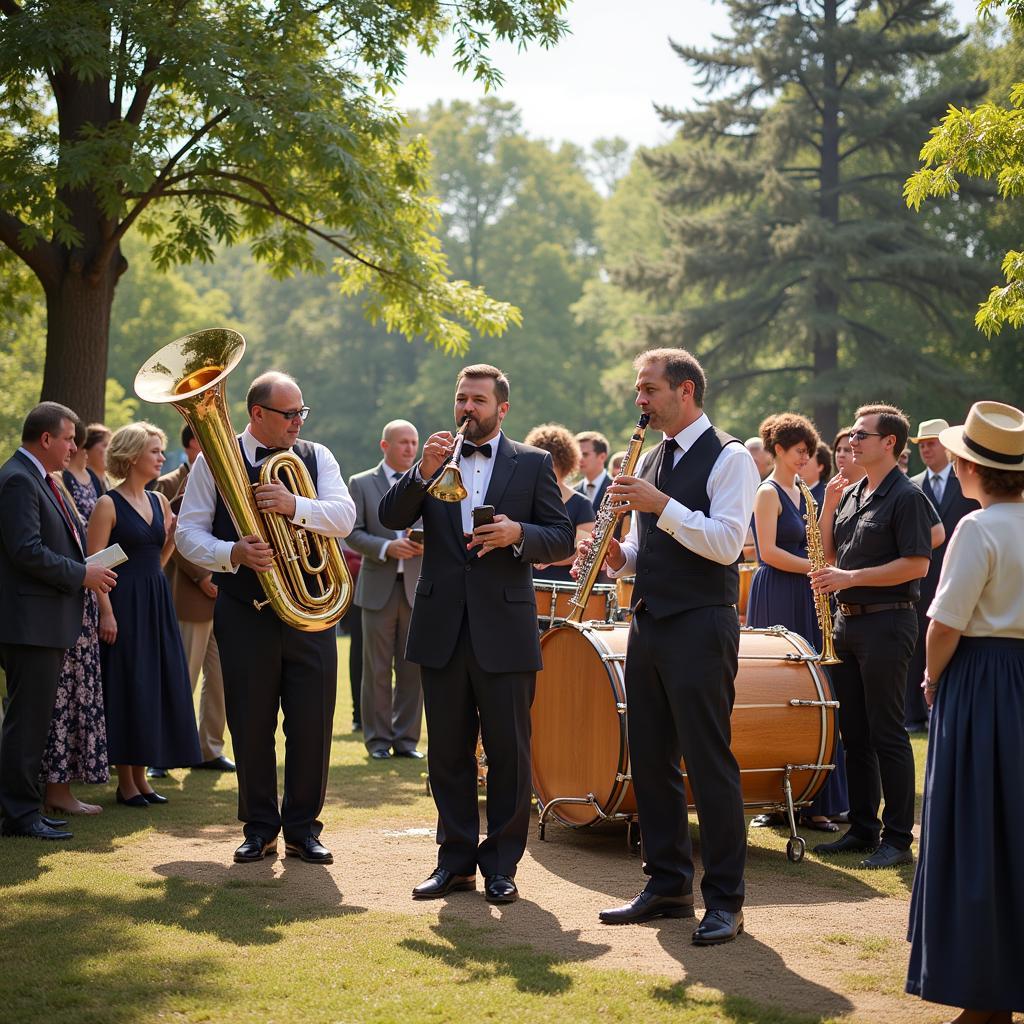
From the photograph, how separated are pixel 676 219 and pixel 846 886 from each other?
27.1m

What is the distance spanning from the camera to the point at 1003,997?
438 centimetres

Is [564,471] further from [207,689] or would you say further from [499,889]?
[499,889]

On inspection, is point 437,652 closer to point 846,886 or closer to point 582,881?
point 582,881

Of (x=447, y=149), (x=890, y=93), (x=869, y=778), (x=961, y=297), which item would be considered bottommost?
(x=869, y=778)

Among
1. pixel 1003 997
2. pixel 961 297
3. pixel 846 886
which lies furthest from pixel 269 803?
pixel 961 297

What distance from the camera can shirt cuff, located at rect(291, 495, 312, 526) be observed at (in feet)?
22.2

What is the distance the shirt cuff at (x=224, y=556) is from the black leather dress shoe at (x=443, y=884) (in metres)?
1.87

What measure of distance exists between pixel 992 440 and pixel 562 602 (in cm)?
442

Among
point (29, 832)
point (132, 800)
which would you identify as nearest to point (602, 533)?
point (29, 832)

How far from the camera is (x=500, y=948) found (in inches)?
219

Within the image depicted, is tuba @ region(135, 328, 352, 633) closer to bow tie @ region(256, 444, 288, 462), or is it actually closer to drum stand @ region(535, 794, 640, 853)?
bow tie @ region(256, 444, 288, 462)

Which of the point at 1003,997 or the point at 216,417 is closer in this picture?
the point at 1003,997

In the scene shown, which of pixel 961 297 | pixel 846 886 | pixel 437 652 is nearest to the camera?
pixel 437 652

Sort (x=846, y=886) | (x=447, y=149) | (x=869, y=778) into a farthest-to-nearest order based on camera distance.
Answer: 1. (x=447, y=149)
2. (x=869, y=778)
3. (x=846, y=886)
